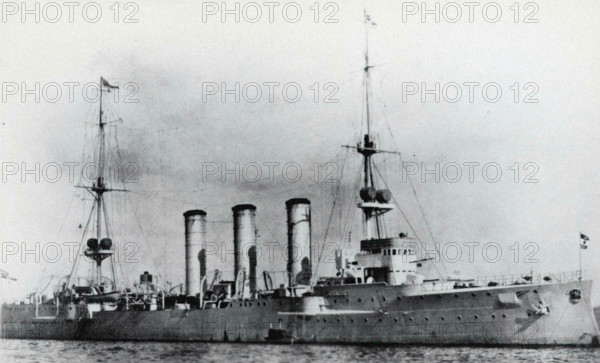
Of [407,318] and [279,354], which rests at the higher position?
[407,318]

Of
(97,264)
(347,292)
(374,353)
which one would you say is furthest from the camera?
(97,264)

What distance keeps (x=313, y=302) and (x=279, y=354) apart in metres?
3.85

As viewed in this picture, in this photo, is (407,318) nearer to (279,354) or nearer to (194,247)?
(279,354)

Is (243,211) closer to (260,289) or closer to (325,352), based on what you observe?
(260,289)

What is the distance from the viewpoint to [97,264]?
1528 inches

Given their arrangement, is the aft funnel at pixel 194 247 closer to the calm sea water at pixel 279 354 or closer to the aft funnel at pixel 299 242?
the calm sea water at pixel 279 354

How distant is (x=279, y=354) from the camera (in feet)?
81.9

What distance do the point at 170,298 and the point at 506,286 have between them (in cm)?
1729

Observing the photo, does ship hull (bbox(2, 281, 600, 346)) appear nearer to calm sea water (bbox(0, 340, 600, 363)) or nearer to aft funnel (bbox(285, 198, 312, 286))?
calm sea water (bbox(0, 340, 600, 363))

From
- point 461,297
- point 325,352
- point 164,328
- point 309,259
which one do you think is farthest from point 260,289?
point 461,297

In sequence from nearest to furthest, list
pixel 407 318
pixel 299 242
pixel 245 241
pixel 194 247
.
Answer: pixel 407 318
pixel 299 242
pixel 245 241
pixel 194 247

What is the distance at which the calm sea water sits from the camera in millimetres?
22375

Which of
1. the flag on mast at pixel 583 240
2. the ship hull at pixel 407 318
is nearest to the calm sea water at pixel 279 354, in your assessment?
the ship hull at pixel 407 318

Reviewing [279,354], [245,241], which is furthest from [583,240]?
[245,241]
